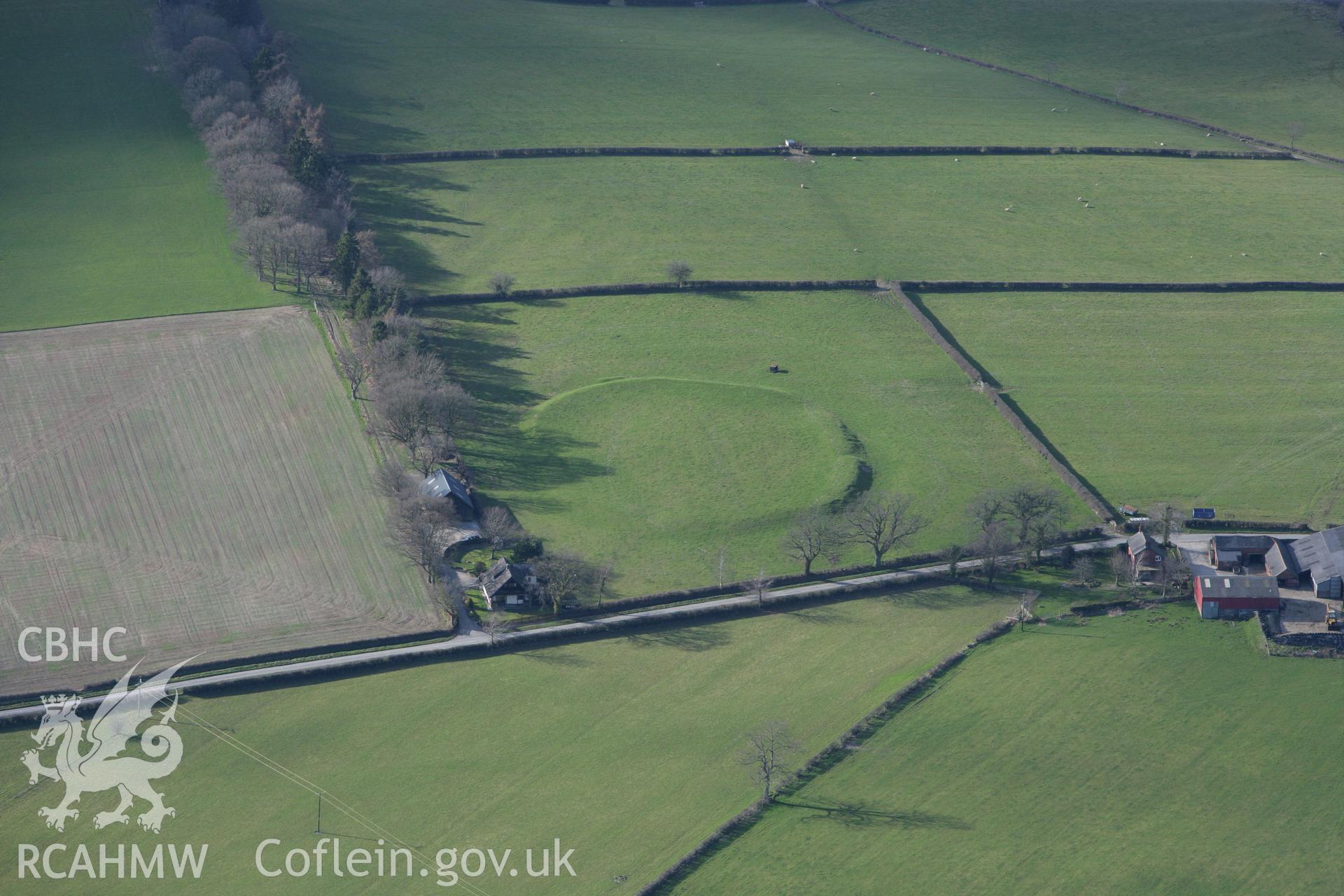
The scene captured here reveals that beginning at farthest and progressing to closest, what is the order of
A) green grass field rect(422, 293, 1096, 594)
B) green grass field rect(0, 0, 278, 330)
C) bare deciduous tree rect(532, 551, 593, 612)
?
green grass field rect(0, 0, 278, 330) → green grass field rect(422, 293, 1096, 594) → bare deciduous tree rect(532, 551, 593, 612)

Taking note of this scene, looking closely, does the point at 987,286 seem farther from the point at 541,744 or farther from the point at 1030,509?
the point at 541,744

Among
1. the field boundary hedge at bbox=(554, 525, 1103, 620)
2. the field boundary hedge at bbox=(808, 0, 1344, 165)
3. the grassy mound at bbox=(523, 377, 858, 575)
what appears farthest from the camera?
the field boundary hedge at bbox=(808, 0, 1344, 165)

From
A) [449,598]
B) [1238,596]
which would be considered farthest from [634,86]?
[1238,596]

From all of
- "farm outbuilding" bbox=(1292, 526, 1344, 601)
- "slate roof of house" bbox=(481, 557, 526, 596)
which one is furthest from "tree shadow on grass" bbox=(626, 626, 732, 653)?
"farm outbuilding" bbox=(1292, 526, 1344, 601)

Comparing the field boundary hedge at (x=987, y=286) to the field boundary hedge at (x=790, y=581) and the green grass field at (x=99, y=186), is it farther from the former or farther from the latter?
the field boundary hedge at (x=790, y=581)

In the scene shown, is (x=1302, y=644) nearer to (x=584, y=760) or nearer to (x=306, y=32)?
(x=584, y=760)

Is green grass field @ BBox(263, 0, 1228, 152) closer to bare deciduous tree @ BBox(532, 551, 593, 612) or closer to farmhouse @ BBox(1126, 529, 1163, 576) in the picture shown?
farmhouse @ BBox(1126, 529, 1163, 576)

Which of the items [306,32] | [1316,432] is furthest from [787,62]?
[1316,432]
